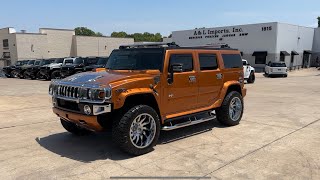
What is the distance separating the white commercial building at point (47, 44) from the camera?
54.2 metres

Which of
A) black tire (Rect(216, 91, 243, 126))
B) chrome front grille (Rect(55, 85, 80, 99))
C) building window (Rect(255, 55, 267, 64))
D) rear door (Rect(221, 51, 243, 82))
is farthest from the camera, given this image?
building window (Rect(255, 55, 267, 64))

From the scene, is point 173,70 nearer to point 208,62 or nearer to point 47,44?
point 208,62

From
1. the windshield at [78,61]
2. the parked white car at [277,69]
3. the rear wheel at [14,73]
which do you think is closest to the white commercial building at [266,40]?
the parked white car at [277,69]

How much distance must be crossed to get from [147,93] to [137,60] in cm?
103

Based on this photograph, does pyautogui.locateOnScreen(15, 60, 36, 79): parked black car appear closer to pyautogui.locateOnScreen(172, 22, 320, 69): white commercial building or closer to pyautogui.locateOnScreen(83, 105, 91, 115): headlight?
pyautogui.locateOnScreen(172, 22, 320, 69): white commercial building

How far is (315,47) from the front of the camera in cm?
5075

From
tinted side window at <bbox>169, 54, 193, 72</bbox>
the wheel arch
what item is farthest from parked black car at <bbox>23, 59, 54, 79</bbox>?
the wheel arch

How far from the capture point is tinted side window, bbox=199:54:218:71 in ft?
23.6

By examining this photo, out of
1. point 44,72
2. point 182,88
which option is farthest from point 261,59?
point 182,88

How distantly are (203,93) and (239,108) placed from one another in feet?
5.38

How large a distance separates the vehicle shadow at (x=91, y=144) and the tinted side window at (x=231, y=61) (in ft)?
5.26

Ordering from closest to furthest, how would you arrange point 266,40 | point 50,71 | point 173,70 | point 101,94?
point 101,94, point 173,70, point 50,71, point 266,40

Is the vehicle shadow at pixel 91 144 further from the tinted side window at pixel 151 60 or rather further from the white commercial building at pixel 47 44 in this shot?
the white commercial building at pixel 47 44

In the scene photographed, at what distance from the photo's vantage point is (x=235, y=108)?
27.2 ft
